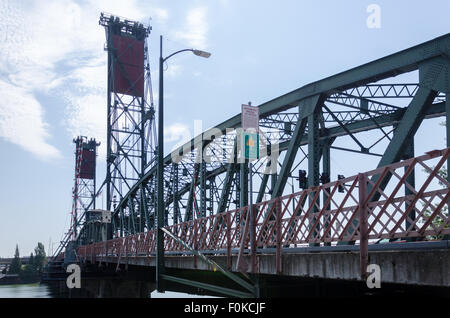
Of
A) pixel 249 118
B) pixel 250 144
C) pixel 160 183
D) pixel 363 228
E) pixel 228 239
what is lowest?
pixel 228 239

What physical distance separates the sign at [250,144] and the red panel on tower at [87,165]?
9706 cm

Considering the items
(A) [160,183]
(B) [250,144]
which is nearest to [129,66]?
(A) [160,183]

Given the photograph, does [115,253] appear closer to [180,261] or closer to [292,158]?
[180,261]

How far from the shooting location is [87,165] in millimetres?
107000

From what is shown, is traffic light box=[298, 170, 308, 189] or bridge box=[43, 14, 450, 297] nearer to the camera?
bridge box=[43, 14, 450, 297]

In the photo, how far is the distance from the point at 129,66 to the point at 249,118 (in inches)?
1992

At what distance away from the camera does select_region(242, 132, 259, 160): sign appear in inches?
434

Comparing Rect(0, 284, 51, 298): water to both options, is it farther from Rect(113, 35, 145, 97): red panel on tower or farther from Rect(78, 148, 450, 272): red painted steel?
Rect(78, 148, 450, 272): red painted steel

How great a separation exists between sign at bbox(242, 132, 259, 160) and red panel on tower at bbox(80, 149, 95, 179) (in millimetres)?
97056

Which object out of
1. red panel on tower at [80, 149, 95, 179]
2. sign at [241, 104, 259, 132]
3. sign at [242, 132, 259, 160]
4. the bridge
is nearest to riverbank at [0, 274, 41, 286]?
red panel on tower at [80, 149, 95, 179]

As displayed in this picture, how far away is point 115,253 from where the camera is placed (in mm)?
33562

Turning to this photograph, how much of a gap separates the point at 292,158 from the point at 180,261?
5.69 meters

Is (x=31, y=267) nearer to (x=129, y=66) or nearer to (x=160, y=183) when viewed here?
(x=129, y=66)

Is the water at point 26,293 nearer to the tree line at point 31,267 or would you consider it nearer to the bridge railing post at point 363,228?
the tree line at point 31,267
